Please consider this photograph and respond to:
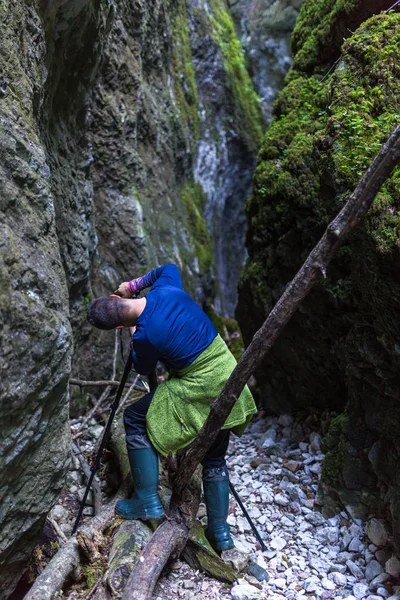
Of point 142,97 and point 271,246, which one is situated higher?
point 142,97

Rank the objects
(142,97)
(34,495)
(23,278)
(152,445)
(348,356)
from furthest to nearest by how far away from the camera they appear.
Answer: (142,97), (348,356), (152,445), (34,495), (23,278)

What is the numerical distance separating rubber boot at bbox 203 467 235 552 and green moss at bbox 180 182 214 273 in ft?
17.9

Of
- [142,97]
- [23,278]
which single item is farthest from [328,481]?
[142,97]

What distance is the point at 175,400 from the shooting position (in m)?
3.64

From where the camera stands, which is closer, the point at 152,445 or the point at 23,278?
the point at 23,278

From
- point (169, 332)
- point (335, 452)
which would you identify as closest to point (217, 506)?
point (335, 452)

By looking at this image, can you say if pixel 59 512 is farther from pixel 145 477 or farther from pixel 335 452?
pixel 335 452

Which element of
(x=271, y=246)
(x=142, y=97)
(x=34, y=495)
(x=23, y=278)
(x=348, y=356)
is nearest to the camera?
(x=23, y=278)

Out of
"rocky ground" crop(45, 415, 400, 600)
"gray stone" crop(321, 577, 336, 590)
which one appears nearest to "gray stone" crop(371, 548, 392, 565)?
"rocky ground" crop(45, 415, 400, 600)

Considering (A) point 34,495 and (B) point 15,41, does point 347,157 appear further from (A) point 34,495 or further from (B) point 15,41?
(A) point 34,495

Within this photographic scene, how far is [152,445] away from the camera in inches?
144

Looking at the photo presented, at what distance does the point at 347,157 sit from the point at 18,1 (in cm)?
233

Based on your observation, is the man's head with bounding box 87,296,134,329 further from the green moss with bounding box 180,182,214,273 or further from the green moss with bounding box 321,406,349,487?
the green moss with bounding box 180,182,214,273

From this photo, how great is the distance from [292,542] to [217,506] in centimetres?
81
